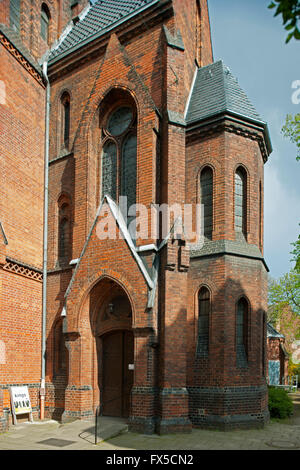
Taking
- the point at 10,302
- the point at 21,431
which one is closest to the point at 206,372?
the point at 21,431

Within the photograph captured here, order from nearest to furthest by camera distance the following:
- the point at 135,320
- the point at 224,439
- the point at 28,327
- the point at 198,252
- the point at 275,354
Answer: the point at 224,439
the point at 135,320
the point at 198,252
the point at 28,327
the point at 275,354

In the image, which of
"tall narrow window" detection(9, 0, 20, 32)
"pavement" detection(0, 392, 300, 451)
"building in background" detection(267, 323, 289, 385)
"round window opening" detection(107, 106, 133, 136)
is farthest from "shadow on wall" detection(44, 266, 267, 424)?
"building in background" detection(267, 323, 289, 385)

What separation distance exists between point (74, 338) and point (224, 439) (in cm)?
503

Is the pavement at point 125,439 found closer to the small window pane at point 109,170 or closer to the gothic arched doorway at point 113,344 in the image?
the gothic arched doorway at point 113,344

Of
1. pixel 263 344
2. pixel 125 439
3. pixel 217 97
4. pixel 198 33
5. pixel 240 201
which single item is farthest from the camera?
pixel 198 33

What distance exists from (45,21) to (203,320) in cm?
1322

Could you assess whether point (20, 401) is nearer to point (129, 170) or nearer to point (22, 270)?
point (22, 270)

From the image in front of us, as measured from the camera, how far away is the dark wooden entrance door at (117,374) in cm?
1336

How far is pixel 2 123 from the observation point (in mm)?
14172

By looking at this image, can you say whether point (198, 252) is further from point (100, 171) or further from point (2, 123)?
point (2, 123)

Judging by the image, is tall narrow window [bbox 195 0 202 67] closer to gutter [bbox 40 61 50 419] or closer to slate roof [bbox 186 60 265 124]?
slate roof [bbox 186 60 265 124]

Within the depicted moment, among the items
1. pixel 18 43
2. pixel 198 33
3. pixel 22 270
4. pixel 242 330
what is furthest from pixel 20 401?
pixel 198 33

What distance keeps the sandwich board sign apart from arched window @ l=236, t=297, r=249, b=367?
20.1ft

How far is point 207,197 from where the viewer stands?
543 inches
